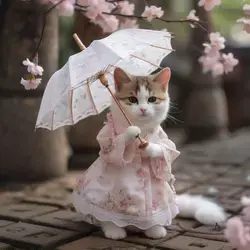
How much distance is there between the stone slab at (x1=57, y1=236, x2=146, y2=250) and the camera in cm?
169

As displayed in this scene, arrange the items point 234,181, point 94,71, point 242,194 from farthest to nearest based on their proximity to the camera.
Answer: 1. point 234,181
2. point 242,194
3. point 94,71

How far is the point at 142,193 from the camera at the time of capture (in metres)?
1.76

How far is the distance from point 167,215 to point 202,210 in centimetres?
29

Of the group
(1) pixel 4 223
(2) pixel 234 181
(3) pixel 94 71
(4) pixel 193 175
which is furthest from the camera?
(4) pixel 193 175

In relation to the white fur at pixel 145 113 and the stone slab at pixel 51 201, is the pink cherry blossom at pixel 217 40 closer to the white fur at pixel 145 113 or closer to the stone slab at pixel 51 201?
the white fur at pixel 145 113

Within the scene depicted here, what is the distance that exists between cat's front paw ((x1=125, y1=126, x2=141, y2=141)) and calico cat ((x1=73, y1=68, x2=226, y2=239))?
0.03 metres

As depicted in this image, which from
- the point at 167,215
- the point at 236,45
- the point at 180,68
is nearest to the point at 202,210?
the point at 167,215

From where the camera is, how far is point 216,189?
2.64m

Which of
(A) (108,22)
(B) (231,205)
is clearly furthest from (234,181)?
(A) (108,22)

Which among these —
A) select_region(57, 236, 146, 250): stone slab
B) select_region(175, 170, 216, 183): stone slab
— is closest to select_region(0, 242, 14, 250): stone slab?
select_region(57, 236, 146, 250): stone slab

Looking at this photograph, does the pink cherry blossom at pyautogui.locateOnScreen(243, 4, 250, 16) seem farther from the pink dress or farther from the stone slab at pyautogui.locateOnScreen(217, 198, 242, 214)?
the stone slab at pyautogui.locateOnScreen(217, 198, 242, 214)

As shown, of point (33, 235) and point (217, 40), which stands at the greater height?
point (217, 40)

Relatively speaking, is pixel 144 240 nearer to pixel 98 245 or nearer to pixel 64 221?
pixel 98 245

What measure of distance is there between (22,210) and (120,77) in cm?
81
